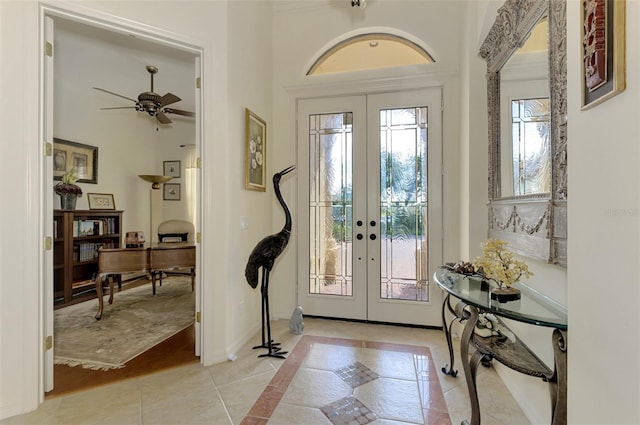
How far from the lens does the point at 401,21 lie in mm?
3168

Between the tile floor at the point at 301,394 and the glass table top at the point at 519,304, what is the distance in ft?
2.66

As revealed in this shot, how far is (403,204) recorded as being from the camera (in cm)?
321

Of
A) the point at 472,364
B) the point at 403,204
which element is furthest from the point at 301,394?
the point at 403,204

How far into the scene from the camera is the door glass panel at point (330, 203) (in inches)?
132

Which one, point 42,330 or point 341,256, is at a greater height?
point 341,256

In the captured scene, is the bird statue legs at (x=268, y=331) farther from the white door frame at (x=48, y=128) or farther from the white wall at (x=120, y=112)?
the white wall at (x=120, y=112)

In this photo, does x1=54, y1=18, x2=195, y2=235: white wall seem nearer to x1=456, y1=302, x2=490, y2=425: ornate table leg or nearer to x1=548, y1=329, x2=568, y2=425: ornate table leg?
x1=456, y1=302, x2=490, y2=425: ornate table leg

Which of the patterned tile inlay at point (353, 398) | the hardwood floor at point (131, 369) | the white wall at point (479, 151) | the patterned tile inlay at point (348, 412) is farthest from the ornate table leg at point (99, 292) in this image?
the white wall at point (479, 151)

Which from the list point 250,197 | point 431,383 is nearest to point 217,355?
point 250,197

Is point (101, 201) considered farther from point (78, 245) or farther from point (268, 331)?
point (268, 331)

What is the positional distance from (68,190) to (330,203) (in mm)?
3569

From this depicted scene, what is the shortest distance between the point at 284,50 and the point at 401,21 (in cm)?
133

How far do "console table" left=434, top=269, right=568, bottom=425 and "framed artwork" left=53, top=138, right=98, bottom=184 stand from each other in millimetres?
5054

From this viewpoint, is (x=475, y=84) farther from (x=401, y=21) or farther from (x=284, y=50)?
(x=284, y=50)
